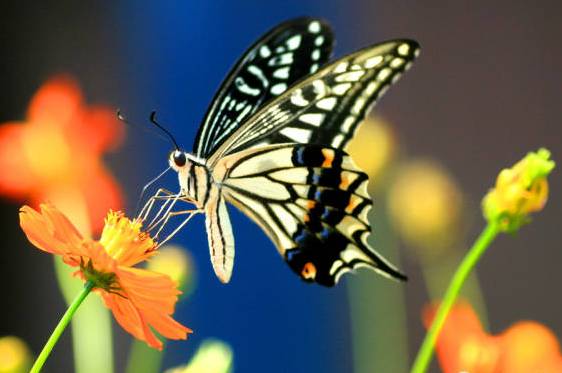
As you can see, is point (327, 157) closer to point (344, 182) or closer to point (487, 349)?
point (344, 182)

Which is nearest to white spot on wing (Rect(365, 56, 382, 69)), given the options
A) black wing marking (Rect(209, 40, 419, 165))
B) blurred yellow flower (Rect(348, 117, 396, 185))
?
black wing marking (Rect(209, 40, 419, 165))

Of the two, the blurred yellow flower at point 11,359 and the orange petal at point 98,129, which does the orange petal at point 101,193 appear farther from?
the blurred yellow flower at point 11,359

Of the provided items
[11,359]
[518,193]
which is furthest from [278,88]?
[11,359]

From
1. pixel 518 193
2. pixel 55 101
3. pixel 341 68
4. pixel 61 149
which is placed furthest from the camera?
pixel 55 101

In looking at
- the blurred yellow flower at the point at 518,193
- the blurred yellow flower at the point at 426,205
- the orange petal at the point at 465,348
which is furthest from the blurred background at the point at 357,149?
the blurred yellow flower at the point at 518,193

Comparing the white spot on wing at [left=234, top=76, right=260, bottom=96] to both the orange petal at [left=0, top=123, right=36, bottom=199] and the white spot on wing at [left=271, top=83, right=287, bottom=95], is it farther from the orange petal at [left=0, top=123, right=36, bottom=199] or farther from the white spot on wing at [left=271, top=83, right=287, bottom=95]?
the orange petal at [left=0, top=123, right=36, bottom=199]
